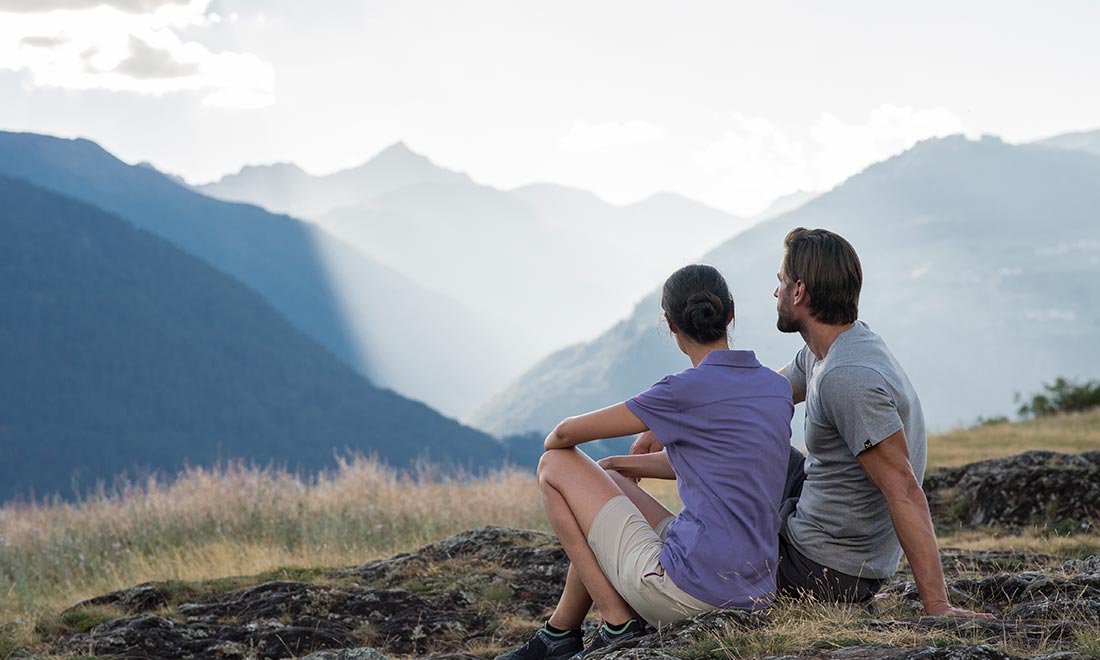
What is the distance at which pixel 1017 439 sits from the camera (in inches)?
667

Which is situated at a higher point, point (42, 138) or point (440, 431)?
point (42, 138)

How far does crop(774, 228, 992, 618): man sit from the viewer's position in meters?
3.95

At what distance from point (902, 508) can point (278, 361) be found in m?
128

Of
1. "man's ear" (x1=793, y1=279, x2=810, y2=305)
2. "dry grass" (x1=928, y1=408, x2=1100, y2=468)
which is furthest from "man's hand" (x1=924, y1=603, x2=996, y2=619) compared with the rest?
"dry grass" (x1=928, y1=408, x2=1100, y2=468)

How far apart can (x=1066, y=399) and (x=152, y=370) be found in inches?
4275

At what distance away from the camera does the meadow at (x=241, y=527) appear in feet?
27.8

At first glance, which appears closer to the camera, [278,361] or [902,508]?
[902,508]

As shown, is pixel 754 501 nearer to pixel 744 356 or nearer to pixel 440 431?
pixel 744 356

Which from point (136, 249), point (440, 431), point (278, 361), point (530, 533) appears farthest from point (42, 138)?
point (530, 533)

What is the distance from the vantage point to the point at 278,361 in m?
128

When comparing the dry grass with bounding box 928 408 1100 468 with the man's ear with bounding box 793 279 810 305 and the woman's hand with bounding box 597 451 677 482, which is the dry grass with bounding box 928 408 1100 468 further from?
the man's ear with bounding box 793 279 810 305

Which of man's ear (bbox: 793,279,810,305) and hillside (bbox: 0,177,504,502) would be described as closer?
man's ear (bbox: 793,279,810,305)

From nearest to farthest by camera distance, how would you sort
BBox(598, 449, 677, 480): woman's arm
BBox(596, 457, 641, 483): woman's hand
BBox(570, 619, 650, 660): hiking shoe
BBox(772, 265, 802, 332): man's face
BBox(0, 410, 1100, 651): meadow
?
1. BBox(772, 265, 802, 332): man's face
2. BBox(570, 619, 650, 660): hiking shoe
3. BBox(598, 449, 677, 480): woman's arm
4. BBox(596, 457, 641, 483): woman's hand
5. BBox(0, 410, 1100, 651): meadow

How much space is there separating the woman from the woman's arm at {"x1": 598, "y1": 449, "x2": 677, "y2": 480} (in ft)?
1.17
